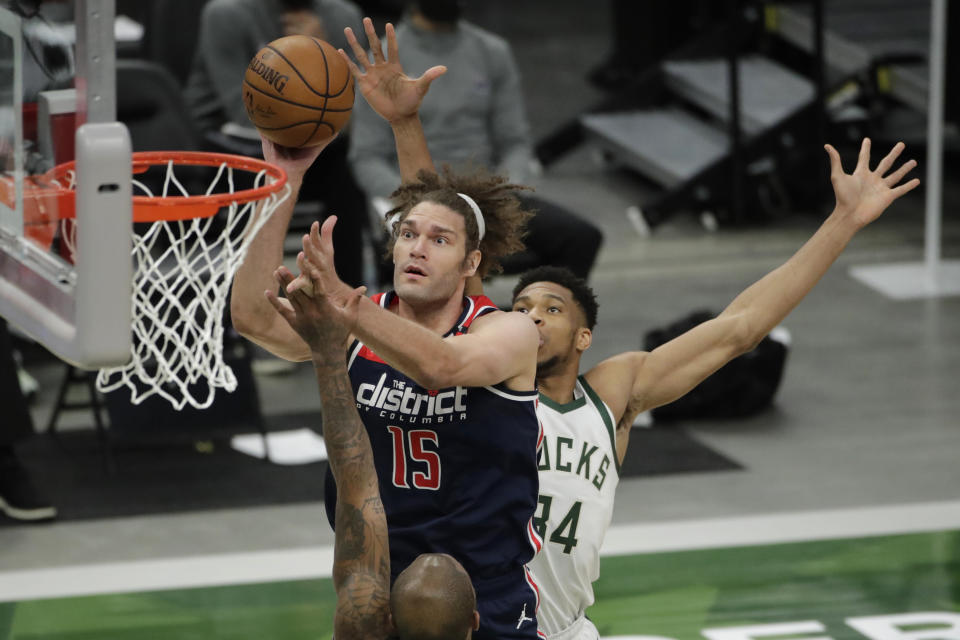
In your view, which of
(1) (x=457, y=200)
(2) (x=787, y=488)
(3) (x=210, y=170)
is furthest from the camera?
→ (3) (x=210, y=170)

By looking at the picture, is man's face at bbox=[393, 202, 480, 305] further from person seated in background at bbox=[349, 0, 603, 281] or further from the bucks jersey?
person seated in background at bbox=[349, 0, 603, 281]

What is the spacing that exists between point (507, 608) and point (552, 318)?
0.89 m

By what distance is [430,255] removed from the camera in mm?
3463

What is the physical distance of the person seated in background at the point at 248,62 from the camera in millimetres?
7773

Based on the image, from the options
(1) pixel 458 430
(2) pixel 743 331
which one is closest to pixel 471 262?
(1) pixel 458 430

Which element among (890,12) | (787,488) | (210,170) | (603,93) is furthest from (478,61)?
(603,93)

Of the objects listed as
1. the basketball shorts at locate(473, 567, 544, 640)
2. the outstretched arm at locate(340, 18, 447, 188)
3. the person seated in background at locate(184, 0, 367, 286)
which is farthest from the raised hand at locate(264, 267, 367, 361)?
the person seated in background at locate(184, 0, 367, 286)

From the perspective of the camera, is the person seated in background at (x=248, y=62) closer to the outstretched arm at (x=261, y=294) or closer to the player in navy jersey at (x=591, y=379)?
the player in navy jersey at (x=591, y=379)

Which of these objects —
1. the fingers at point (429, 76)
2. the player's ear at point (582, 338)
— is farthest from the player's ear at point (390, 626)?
the fingers at point (429, 76)

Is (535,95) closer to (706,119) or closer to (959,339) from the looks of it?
(706,119)

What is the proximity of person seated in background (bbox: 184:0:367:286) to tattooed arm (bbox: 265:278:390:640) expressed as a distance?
4.50 m

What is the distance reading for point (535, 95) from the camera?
49.8ft

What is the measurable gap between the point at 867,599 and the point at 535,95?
33.3 feet

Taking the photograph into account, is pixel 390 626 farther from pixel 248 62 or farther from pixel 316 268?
pixel 248 62
